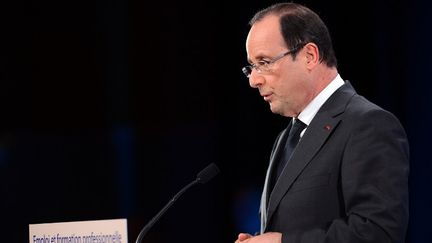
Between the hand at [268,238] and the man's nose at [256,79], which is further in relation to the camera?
the man's nose at [256,79]

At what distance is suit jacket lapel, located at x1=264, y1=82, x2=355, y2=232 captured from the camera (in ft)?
5.81

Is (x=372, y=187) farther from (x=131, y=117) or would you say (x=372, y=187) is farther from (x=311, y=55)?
(x=131, y=117)

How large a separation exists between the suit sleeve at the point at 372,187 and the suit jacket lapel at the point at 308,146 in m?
0.09

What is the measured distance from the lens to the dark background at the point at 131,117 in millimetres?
3830

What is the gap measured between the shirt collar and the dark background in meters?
1.82

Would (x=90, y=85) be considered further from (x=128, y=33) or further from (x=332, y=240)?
(x=332, y=240)

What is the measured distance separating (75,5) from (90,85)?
512 millimetres

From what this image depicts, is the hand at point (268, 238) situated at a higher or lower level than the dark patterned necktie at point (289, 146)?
lower

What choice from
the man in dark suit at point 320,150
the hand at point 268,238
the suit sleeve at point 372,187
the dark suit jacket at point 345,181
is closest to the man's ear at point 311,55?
the man in dark suit at point 320,150

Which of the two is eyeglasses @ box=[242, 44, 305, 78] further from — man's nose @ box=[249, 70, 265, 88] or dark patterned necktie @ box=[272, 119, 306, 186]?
dark patterned necktie @ box=[272, 119, 306, 186]

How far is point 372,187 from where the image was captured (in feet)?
5.25

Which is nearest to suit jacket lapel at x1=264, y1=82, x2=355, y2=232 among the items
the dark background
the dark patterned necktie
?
the dark patterned necktie

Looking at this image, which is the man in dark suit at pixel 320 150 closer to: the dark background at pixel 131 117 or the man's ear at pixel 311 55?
the man's ear at pixel 311 55

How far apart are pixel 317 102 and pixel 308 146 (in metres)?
0.20
